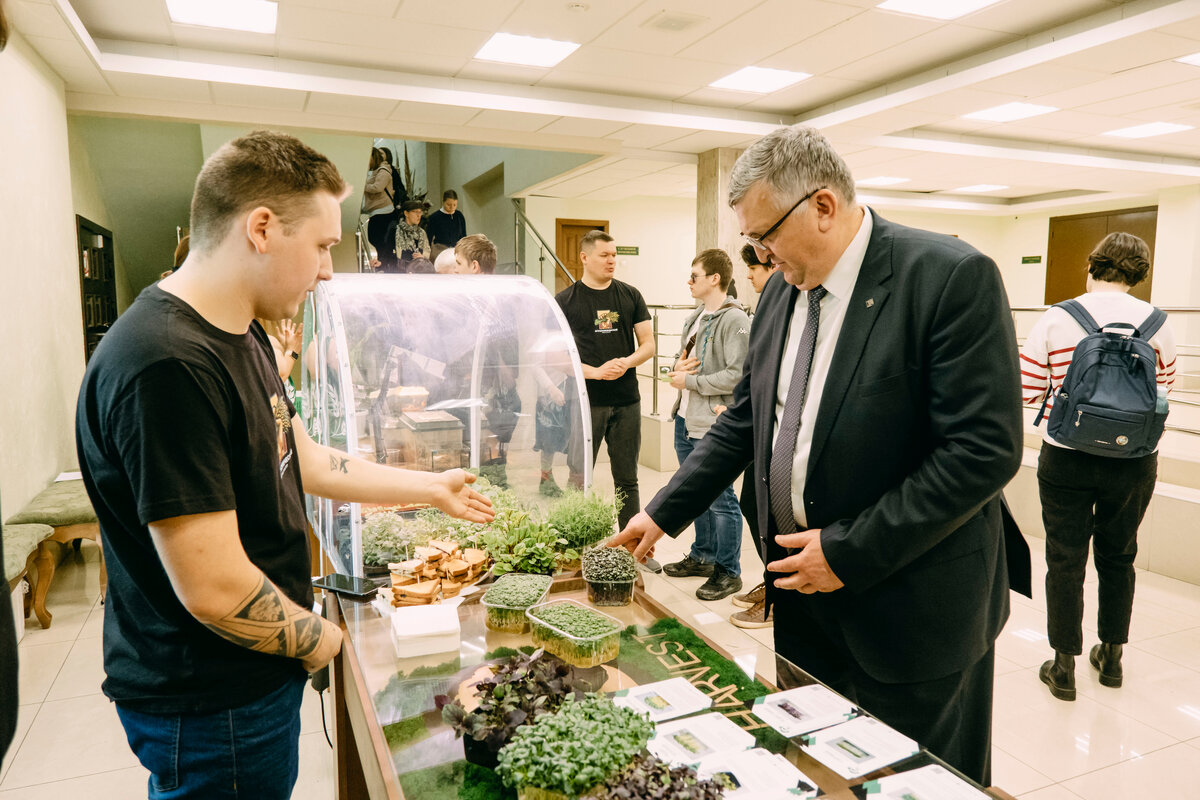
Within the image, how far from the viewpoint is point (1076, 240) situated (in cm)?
1399

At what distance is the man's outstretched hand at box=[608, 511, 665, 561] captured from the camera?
1.85m

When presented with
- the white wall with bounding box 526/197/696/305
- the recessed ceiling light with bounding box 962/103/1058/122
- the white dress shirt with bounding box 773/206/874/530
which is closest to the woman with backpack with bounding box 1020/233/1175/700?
the white dress shirt with bounding box 773/206/874/530

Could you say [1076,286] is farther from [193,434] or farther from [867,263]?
[193,434]

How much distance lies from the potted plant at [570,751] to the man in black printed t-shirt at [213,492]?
1.46ft

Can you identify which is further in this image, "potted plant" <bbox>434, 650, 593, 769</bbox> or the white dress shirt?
the white dress shirt

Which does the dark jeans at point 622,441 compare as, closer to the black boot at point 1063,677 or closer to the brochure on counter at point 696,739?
the black boot at point 1063,677

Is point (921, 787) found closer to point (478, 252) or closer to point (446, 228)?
point (478, 252)

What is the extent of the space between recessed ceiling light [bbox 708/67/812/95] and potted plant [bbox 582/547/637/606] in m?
5.55

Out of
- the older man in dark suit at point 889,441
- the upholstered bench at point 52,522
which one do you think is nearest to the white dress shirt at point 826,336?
the older man in dark suit at point 889,441

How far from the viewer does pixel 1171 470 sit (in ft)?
16.3

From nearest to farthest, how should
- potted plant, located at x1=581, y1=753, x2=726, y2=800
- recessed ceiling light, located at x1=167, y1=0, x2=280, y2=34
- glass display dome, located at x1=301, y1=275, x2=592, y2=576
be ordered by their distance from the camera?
potted plant, located at x1=581, y1=753, x2=726, y2=800
glass display dome, located at x1=301, y1=275, x2=592, y2=576
recessed ceiling light, located at x1=167, y1=0, x2=280, y2=34

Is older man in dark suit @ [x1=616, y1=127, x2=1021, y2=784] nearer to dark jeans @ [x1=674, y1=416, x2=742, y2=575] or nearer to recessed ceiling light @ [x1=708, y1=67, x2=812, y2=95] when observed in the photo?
dark jeans @ [x1=674, y1=416, x2=742, y2=575]

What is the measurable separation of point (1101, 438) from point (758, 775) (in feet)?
7.93

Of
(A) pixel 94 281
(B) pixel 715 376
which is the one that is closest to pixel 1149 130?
(B) pixel 715 376
